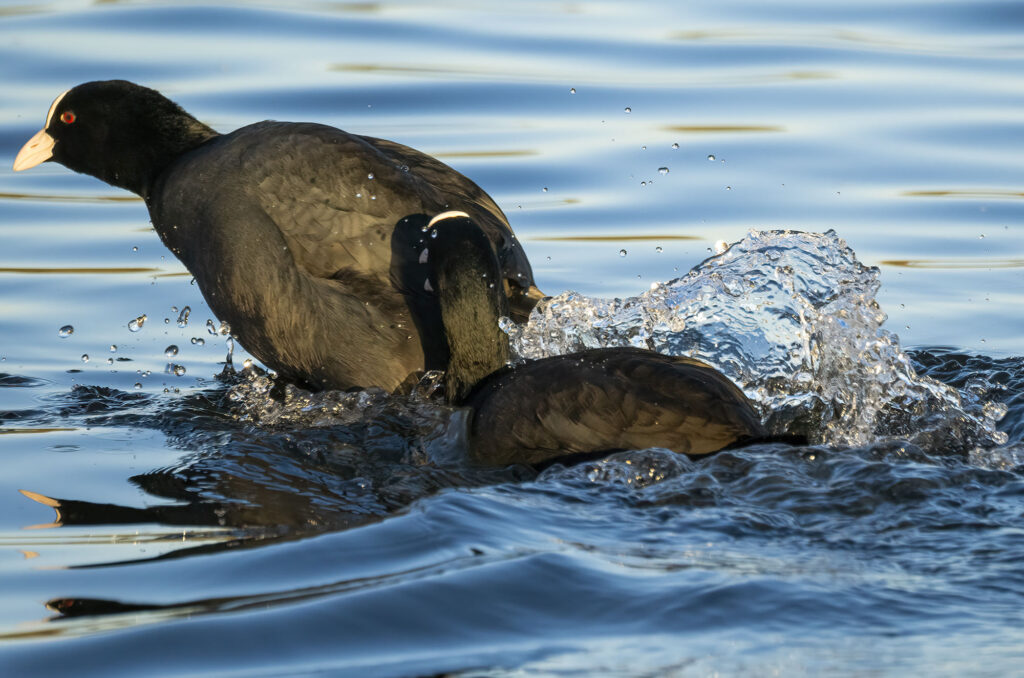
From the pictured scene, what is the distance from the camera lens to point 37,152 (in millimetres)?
6297

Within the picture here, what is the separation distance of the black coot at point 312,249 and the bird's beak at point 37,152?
861mm

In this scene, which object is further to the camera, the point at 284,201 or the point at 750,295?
the point at 750,295

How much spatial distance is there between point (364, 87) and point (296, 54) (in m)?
1.07

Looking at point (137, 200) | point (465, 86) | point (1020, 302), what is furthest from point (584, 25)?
point (1020, 302)

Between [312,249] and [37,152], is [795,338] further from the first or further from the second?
[37,152]

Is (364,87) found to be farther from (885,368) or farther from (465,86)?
(885,368)

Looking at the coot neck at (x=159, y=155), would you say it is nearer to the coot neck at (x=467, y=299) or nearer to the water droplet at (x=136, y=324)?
the water droplet at (x=136, y=324)

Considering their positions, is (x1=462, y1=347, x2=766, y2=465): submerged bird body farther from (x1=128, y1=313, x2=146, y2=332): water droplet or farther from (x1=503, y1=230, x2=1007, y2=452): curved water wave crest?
(x1=128, y1=313, x2=146, y2=332): water droplet

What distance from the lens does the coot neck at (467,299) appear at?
205 inches

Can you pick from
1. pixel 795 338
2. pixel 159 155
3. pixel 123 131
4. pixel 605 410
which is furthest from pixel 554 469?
pixel 123 131

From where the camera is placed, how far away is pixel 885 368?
5480 millimetres

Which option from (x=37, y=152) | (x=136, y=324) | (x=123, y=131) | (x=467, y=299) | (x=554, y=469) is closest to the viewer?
(x=554, y=469)

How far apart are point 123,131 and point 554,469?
2.65 m

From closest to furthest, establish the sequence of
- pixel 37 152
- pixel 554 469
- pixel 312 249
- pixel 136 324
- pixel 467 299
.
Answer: pixel 554 469 < pixel 467 299 < pixel 312 249 < pixel 37 152 < pixel 136 324
